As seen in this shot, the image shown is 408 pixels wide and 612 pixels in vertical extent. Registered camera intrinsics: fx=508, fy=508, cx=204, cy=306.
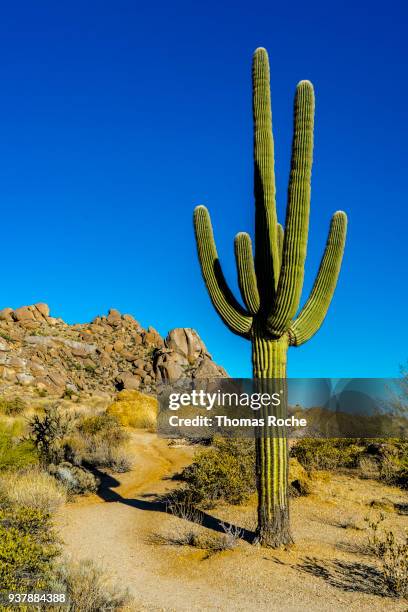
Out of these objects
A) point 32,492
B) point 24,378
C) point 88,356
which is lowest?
point 32,492

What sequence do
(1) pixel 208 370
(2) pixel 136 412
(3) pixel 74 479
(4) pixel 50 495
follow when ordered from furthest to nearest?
(1) pixel 208 370, (2) pixel 136 412, (3) pixel 74 479, (4) pixel 50 495

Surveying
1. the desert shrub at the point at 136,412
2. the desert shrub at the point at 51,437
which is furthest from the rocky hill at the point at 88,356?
the desert shrub at the point at 51,437

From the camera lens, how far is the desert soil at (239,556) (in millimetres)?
5734

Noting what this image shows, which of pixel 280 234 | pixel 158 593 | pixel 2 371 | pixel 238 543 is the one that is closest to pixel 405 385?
pixel 280 234

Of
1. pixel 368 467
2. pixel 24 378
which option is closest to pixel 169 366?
pixel 24 378

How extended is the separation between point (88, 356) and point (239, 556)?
3743 cm

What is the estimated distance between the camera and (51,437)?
13.2 m

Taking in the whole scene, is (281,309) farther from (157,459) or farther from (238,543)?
(157,459)

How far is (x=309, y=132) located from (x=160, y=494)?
798 centimetres

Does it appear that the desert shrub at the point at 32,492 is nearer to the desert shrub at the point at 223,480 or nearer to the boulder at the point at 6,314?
the desert shrub at the point at 223,480

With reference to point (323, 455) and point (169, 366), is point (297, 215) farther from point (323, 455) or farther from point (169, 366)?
point (169, 366)

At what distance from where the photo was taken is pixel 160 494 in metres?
11.0

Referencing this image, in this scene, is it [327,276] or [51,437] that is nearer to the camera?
[327,276]


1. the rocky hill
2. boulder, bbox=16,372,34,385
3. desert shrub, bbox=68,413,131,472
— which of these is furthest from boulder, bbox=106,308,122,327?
desert shrub, bbox=68,413,131,472
